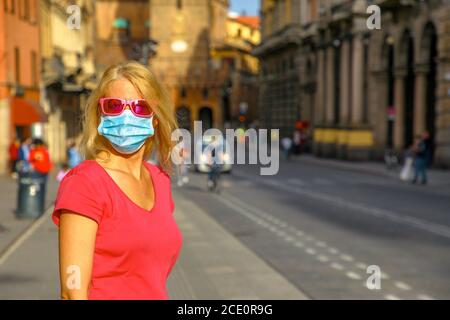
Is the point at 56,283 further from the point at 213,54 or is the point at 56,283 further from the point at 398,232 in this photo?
the point at 213,54

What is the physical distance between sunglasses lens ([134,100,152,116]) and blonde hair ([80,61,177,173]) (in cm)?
3

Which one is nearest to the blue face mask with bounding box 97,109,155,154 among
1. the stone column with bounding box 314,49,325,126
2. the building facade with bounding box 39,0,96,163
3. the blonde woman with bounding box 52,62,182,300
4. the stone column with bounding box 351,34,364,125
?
the blonde woman with bounding box 52,62,182,300

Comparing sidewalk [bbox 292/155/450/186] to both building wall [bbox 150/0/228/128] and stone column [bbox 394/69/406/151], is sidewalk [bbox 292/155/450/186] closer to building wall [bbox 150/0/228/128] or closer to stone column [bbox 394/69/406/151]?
stone column [bbox 394/69/406/151]

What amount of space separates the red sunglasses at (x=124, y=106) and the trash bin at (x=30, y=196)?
13.8m

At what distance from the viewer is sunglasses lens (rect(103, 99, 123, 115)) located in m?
2.93

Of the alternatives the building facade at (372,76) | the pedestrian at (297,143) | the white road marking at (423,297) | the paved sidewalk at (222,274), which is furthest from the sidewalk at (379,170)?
the white road marking at (423,297)

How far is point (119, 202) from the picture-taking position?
9.06 ft

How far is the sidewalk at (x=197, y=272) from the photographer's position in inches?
351

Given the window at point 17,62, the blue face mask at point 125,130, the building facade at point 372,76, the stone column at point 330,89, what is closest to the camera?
the blue face mask at point 125,130

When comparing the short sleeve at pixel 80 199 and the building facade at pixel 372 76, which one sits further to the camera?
the building facade at pixel 372 76

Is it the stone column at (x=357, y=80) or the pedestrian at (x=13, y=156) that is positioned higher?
the stone column at (x=357, y=80)

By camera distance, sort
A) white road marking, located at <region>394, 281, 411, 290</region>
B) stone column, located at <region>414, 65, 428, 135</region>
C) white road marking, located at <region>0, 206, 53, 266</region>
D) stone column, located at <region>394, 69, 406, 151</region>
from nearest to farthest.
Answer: white road marking, located at <region>394, 281, 411, 290</region>
white road marking, located at <region>0, 206, 53, 266</region>
stone column, located at <region>414, 65, 428, 135</region>
stone column, located at <region>394, 69, 406, 151</region>

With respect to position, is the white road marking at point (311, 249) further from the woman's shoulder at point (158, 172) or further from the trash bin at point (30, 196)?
the woman's shoulder at point (158, 172)
